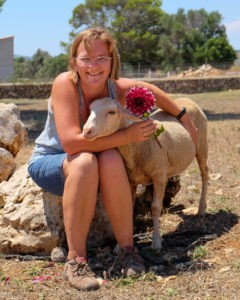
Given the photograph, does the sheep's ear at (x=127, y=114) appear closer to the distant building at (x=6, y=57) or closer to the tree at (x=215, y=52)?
the distant building at (x=6, y=57)

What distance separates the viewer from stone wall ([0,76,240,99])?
24906 mm

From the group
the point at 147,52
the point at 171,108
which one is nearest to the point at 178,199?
the point at 171,108

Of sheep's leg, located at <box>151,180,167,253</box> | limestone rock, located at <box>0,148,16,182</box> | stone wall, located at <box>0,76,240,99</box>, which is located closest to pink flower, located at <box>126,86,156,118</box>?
sheep's leg, located at <box>151,180,167,253</box>

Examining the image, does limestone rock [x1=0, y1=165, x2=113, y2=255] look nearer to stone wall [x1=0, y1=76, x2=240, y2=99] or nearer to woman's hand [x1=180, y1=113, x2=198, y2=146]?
woman's hand [x1=180, y1=113, x2=198, y2=146]

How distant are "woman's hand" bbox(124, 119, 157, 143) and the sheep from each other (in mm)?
78

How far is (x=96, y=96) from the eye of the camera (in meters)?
3.90

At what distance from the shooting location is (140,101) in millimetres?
3645

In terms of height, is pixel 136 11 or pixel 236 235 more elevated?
pixel 136 11

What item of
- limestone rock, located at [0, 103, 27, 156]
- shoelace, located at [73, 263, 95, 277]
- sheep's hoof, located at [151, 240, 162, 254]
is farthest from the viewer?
limestone rock, located at [0, 103, 27, 156]

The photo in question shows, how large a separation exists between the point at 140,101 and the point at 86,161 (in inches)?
22.1

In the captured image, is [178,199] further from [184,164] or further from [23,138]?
[23,138]

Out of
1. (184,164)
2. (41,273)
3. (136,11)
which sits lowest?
(41,273)

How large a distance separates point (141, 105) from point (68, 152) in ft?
1.98

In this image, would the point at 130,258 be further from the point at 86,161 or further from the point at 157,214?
the point at 86,161
